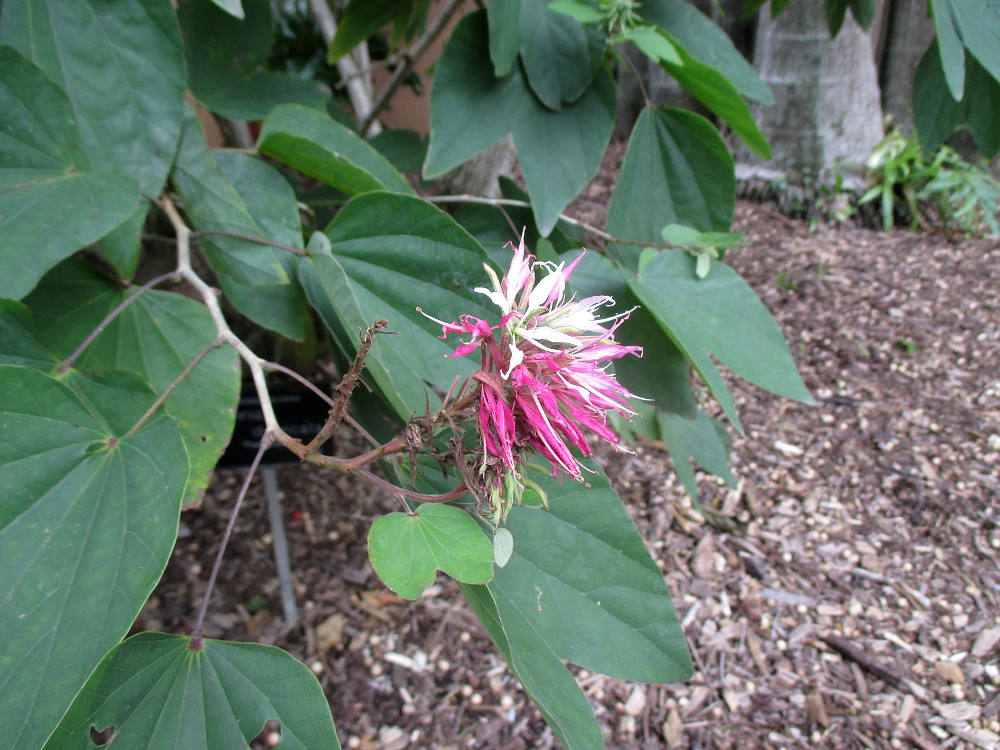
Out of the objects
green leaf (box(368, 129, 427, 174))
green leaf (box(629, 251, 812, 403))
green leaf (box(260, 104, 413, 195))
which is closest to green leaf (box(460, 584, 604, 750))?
green leaf (box(629, 251, 812, 403))

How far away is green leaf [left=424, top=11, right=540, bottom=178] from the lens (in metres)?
0.74

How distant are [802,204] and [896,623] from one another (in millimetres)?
1536

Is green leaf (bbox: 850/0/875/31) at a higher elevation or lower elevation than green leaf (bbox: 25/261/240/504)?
higher

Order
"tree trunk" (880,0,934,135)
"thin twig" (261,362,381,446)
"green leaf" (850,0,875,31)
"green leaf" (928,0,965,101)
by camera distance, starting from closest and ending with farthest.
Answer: "thin twig" (261,362,381,446) → "green leaf" (928,0,965,101) → "green leaf" (850,0,875,31) → "tree trunk" (880,0,934,135)

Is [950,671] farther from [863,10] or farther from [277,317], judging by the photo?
[277,317]

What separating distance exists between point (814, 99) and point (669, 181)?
5.55ft

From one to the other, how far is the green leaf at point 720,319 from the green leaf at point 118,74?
Answer: 45 centimetres

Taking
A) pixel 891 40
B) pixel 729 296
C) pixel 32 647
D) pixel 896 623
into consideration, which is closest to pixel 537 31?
pixel 729 296

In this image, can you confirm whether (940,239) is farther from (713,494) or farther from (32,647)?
(32,647)

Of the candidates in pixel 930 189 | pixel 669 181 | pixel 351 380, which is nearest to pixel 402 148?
pixel 669 181

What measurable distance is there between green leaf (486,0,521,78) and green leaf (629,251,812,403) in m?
0.26

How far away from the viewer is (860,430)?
1.53 metres

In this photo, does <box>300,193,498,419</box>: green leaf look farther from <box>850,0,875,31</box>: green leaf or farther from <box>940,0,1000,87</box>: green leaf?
<box>850,0,875,31</box>: green leaf

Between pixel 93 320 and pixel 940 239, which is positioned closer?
pixel 93 320
